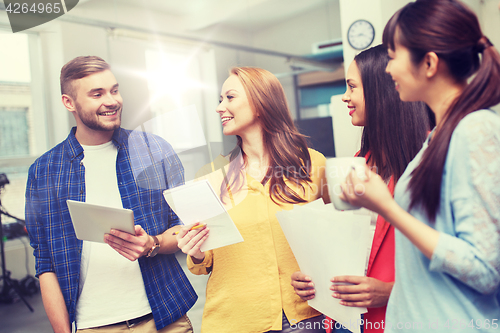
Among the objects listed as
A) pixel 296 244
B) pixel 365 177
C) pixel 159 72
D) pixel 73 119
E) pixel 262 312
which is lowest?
pixel 262 312

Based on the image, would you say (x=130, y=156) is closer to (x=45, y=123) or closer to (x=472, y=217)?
(x=45, y=123)

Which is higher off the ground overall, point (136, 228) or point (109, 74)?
point (109, 74)

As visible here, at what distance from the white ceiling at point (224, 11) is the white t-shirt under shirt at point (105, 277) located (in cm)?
118

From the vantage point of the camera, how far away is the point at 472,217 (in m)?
0.48

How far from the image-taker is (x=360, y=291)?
73 cm

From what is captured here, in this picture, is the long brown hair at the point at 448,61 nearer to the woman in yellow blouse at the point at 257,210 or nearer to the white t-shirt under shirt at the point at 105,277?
the woman in yellow blouse at the point at 257,210

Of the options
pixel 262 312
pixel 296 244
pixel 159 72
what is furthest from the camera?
pixel 159 72

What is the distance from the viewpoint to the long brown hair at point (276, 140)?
0.96 meters

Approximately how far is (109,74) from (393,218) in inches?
32.3

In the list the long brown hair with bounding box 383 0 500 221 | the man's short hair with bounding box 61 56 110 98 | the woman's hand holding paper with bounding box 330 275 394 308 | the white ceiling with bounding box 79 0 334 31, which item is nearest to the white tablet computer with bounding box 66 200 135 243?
the man's short hair with bounding box 61 56 110 98

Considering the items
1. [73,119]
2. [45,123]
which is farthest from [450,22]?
[45,123]

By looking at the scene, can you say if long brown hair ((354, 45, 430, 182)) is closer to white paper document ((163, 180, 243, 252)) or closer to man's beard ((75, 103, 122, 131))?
white paper document ((163, 180, 243, 252))

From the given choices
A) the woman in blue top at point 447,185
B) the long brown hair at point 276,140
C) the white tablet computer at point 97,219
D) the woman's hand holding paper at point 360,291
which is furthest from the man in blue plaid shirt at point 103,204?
the woman in blue top at point 447,185

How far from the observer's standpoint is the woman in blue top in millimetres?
483
